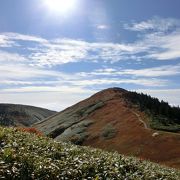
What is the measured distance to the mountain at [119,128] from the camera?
82062mm

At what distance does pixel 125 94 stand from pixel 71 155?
413ft

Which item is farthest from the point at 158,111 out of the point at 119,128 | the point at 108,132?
the point at 108,132

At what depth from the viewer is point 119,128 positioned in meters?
106

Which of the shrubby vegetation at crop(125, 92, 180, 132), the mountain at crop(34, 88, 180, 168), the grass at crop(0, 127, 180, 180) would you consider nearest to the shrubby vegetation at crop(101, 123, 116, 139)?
the mountain at crop(34, 88, 180, 168)

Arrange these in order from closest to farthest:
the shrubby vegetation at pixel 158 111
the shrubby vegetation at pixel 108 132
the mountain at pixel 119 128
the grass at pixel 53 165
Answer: the grass at pixel 53 165
the mountain at pixel 119 128
the shrubby vegetation at pixel 108 132
the shrubby vegetation at pixel 158 111

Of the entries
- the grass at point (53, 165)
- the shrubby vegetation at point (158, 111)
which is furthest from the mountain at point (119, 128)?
the grass at point (53, 165)

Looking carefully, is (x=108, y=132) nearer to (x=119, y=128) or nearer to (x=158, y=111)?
(x=119, y=128)

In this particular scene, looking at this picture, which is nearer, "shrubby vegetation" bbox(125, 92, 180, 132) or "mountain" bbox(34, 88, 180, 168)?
"mountain" bbox(34, 88, 180, 168)

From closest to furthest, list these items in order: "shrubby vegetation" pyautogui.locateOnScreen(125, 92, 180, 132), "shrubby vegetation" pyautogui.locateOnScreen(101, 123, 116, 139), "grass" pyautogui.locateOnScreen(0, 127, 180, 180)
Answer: "grass" pyautogui.locateOnScreen(0, 127, 180, 180) < "shrubby vegetation" pyautogui.locateOnScreen(101, 123, 116, 139) < "shrubby vegetation" pyautogui.locateOnScreen(125, 92, 180, 132)

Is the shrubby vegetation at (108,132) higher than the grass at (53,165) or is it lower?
higher

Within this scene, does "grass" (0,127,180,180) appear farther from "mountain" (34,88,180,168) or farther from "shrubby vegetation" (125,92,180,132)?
"shrubby vegetation" (125,92,180,132)

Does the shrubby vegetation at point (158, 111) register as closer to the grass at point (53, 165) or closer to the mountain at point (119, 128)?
the mountain at point (119, 128)

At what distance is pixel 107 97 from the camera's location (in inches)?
5704

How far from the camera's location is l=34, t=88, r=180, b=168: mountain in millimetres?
82062
